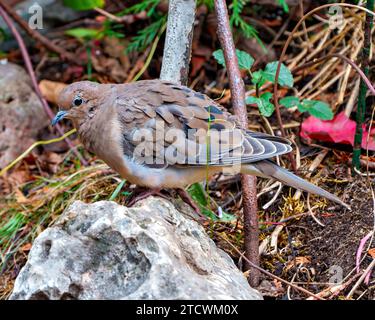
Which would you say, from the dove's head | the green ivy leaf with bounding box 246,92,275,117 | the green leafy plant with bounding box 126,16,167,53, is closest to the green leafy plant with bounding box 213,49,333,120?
the green ivy leaf with bounding box 246,92,275,117

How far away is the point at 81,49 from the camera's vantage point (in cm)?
596

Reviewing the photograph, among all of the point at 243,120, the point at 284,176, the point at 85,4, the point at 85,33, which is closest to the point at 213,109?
the point at 243,120

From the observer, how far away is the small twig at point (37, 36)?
549 centimetres

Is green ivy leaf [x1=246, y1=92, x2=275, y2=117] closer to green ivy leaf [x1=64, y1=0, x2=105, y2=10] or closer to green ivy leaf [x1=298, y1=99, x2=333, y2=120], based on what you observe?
green ivy leaf [x1=298, y1=99, x2=333, y2=120]

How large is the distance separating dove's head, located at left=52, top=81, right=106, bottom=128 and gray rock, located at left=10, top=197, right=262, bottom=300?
0.86m

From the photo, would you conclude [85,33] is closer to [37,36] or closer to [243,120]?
[37,36]

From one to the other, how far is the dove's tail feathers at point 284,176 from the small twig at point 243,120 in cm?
11

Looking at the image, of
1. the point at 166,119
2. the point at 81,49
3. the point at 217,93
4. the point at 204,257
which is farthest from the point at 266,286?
the point at 81,49

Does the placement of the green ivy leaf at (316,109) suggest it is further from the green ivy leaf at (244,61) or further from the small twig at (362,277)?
the small twig at (362,277)

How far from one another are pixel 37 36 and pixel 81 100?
2155 mm

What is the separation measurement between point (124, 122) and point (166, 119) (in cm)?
24

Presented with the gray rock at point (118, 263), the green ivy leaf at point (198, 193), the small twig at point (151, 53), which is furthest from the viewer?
the small twig at point (151, 53)

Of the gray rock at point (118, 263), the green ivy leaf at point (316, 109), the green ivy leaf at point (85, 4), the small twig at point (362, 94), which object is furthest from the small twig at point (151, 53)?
the gray rock at point (118, 263)
